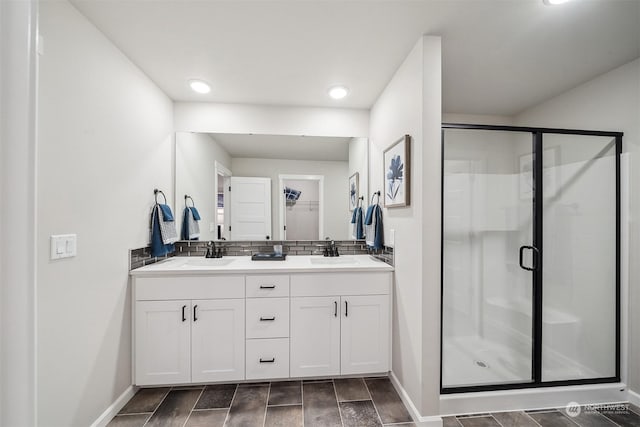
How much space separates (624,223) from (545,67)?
1.24 metres

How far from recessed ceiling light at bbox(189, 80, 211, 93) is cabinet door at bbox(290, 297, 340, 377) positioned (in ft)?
6.02

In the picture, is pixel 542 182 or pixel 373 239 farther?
pixel 373 239

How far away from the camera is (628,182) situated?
6.00 feet

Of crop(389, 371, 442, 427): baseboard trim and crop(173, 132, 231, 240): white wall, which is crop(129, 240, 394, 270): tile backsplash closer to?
crop(173, 132, 231, 240): white wall

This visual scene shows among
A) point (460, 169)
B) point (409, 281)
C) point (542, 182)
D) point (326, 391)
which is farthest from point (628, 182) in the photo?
point (326, 391)

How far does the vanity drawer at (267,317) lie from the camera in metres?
1.91

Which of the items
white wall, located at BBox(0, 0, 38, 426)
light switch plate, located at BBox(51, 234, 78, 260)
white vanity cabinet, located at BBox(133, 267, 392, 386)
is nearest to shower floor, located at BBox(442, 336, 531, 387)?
white vanity cabinet, located at BBox(133, 267, 392, 386)

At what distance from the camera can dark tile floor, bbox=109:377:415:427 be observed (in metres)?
1.62

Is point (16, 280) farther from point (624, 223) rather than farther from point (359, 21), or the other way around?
point (624, 223)

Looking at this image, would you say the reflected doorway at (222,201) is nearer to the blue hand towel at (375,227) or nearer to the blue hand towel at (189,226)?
the blue hand towel at (189,226)

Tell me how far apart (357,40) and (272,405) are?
2.40 meters

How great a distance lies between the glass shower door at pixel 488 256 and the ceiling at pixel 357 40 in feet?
1.75

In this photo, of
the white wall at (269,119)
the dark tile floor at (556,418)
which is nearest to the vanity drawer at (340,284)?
the dark tile floor at (556,418)

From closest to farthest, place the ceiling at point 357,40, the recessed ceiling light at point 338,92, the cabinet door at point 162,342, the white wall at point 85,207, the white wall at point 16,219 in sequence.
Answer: the white wall at point 16,219 < the white wall at point 85,207 < the ceiling at point 357,40 < the cabinet door at point 162,342 < the recessed ceiling light at point 338,92
